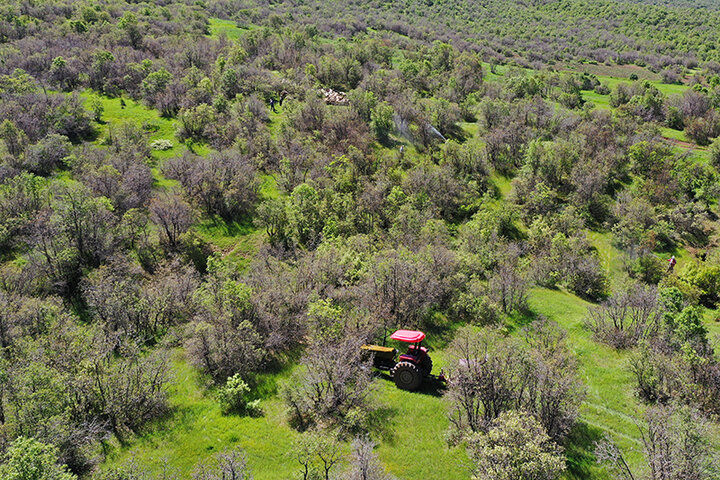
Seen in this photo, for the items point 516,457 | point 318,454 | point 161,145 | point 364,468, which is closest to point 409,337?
point 318,454

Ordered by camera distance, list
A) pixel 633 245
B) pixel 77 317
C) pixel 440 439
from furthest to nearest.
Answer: pixel 633 245, pixel 77 317, pixel 440 439

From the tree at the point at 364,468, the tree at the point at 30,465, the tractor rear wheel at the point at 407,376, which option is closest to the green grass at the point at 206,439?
the tree at the point at 364,468

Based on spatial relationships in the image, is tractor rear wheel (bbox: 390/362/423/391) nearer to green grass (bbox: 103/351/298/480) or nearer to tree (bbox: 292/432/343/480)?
tree (bbox: 292/432/343/480)

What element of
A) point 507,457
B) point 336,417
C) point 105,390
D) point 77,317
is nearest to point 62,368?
point 105,390

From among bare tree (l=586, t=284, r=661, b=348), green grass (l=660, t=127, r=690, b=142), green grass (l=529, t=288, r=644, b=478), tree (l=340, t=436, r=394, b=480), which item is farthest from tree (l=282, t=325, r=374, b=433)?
green grass (l=660, t=127, r=690, b=142)

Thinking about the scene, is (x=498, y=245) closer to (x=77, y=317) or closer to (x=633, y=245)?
(x=633, y=245)

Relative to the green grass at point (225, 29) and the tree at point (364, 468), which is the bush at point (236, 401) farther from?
the green grass at point (225, 29)
